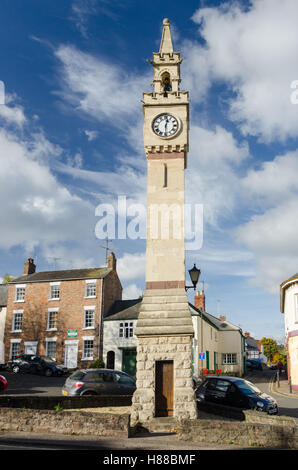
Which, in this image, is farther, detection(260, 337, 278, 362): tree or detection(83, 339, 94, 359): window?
detection(260, 337, 278, 362): tree

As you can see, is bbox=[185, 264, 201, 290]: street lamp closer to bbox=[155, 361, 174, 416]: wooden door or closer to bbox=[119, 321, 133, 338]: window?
bbox=[155, 361, 174, 416]: wooden door

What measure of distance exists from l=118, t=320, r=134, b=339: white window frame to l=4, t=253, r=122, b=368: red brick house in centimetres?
187

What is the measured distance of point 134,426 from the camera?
1242 cm

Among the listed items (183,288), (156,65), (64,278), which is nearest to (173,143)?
(156,65)

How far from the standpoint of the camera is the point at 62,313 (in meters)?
38.1

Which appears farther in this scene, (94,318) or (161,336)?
(94,318)

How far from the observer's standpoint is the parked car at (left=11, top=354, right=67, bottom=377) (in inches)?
1248

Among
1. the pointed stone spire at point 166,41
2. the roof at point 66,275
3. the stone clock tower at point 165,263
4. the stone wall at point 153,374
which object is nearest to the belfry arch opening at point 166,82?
the stone clock tower at point 165,263

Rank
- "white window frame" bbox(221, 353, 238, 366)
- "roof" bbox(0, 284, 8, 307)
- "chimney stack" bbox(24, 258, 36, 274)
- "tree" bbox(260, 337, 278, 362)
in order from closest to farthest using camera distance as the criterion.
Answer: "roof" bbox(0, 284, 8, 307) → "chimney stack" bbox(24, 258, 36, 274) → "white window frame" bbox(221, 353, 238, 366) → "tree" bbox(260, 337, 278, 362)

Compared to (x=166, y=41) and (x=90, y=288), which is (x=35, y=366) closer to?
(x=90, y=288)

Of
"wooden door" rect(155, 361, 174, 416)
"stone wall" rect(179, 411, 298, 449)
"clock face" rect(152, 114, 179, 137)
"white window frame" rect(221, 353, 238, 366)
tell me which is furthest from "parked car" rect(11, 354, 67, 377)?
"stone wall" rect(179, 411, 298, 449)

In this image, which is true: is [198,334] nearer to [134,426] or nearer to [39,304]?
[39,304]

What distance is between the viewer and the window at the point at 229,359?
48.5 metres
